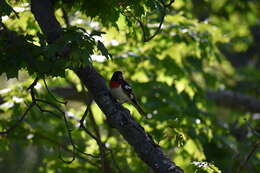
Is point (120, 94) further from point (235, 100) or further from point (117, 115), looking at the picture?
point (235, 100)

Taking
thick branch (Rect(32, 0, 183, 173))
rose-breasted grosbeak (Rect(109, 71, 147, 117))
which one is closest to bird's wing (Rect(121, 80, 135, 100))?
rose-breasted grosbeak (Rect(109, 71, 147, 117))

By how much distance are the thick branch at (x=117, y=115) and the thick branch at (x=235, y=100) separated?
477 cm

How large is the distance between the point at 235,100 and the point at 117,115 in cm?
510

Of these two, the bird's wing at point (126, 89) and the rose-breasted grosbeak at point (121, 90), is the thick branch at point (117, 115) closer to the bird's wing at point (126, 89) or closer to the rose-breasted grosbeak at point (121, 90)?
the rose-breasted grosbeak at point (121, 90)

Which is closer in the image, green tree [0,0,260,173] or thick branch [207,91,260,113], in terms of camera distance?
green tree [0,0,260,173]

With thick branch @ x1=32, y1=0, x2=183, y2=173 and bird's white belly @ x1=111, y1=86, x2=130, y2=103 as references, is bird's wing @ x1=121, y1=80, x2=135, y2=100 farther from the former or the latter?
thick branch @ x1=32, y1=0, x2=183, y2=173

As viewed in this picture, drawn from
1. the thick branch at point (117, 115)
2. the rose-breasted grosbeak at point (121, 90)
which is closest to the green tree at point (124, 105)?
the thick branch at point (117, 115)

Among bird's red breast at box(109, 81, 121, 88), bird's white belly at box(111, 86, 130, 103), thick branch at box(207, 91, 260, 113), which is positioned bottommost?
thick branch at box(207, 91, 260, 113)

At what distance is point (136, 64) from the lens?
5414 millimetres

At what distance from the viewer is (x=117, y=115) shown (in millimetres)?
3363

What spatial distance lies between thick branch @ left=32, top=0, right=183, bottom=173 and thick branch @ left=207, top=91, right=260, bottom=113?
→ 15.6ft

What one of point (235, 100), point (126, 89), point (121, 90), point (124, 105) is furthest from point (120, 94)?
point (235, 100)

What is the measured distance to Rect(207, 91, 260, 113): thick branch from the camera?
26.3 feet

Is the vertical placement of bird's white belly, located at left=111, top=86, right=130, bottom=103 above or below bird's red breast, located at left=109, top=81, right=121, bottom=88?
below
